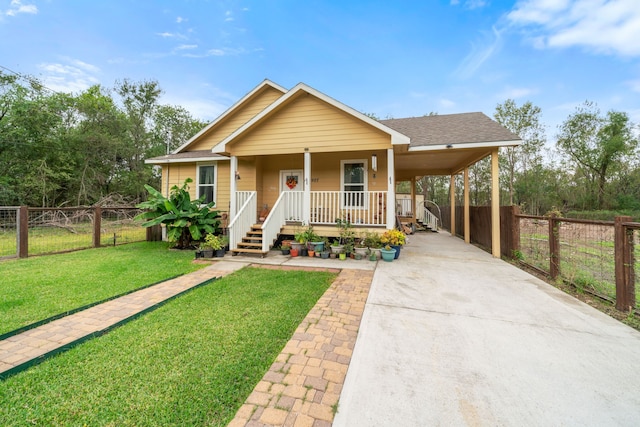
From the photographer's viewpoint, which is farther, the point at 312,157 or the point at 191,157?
the point at 191,157

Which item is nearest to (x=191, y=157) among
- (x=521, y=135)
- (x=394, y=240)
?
(x=394, y=240)

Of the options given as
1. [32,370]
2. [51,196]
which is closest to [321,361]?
[32,370]

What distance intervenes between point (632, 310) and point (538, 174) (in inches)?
1129

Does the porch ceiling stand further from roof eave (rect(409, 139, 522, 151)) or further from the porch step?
the porch step

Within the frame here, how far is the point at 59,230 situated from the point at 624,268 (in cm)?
1410

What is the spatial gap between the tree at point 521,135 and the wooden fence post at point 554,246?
21.1 meters

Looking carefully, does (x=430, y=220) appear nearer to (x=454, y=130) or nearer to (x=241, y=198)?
(x=454, y=130)

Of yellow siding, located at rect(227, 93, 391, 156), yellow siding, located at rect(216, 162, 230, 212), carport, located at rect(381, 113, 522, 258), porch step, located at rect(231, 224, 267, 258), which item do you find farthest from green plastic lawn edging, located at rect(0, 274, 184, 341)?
carport, located at rect(381, 113, 522, 258)

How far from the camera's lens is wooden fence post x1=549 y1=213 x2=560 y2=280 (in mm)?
4918

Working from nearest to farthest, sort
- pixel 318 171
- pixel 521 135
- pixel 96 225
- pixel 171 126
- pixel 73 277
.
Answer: pixel 73 277, pixel 96 225, pixel 318 171, pixel 521 135, pixel 171 126

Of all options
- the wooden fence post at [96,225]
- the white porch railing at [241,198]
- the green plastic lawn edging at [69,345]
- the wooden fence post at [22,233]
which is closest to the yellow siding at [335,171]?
the white porch railing at [241,198]

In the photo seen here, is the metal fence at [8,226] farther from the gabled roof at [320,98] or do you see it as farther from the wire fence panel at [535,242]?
the wire fence panel at [535,242]

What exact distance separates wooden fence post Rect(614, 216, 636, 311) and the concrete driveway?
439 millimetres

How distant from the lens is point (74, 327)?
305 centimetres
